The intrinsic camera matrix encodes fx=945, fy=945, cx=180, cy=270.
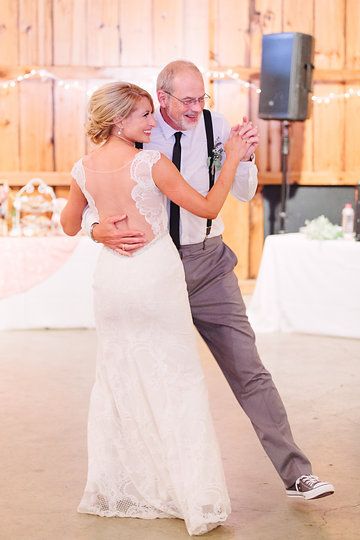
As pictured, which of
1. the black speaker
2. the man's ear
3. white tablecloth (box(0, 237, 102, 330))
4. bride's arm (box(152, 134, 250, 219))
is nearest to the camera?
bride's arm (box(152, 134, 250, 219))

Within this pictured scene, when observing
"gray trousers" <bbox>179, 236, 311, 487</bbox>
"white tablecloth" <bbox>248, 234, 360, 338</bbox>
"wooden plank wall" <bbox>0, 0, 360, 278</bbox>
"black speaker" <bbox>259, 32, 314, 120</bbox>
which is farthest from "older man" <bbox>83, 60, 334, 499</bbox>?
"wooden plank wall" <bbox>0, 0, 360, 278</bbox>

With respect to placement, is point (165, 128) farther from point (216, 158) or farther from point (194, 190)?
point (194, 190)

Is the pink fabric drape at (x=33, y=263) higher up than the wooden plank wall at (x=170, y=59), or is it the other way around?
the wooden plank wall at (x=170, y=59)

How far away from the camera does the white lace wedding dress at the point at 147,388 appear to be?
274cm

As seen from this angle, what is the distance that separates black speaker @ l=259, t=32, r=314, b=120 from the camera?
23.8 feet

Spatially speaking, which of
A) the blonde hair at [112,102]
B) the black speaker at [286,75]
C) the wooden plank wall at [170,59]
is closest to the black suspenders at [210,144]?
the blonde hair at [112,102]

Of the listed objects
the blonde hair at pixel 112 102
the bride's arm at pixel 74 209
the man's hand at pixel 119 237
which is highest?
the blonde hair at pixel 112 102

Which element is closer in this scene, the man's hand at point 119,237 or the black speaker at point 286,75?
the man's hand at point 119,237

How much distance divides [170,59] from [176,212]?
5303 millimetres

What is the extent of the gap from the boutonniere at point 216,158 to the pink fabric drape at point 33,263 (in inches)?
139

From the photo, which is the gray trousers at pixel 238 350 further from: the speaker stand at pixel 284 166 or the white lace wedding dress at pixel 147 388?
the speaker stand at pixel 284 166

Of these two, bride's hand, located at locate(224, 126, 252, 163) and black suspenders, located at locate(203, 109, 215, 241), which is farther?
black suspenders, located at locate(203, 109, 215, 241)

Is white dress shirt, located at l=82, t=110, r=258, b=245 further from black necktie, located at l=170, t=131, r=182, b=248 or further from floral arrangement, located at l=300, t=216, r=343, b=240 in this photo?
floral arrangement, located at l=300, t=216, r=343, b=240

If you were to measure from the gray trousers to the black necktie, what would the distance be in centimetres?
5
